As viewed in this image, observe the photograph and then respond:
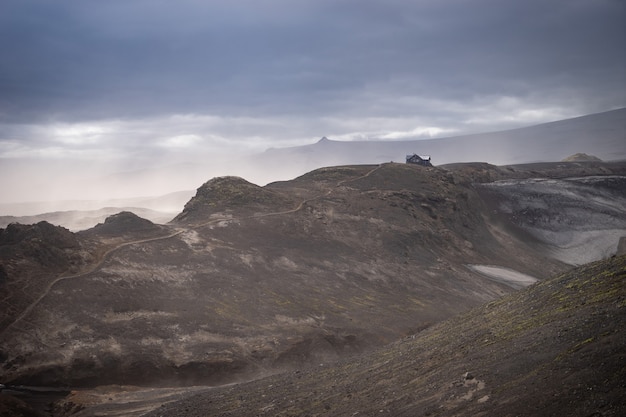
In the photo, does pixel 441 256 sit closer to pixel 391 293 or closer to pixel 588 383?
pixel 391 293

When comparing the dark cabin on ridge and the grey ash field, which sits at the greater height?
the dark cabin on ridge

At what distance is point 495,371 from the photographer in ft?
42.9

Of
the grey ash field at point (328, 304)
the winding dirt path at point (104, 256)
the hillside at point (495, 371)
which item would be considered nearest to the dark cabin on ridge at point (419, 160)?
the grey ash field at point (328, 304)

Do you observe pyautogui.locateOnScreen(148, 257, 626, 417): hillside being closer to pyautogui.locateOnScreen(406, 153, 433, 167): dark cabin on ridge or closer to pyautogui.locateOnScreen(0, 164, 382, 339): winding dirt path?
pyautogui.locateOnScreen(0, 164, 382, 339): winding dirt path

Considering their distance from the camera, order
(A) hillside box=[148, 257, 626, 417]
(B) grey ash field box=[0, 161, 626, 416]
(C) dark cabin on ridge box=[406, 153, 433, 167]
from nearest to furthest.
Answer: (A) hillside box=[148, 257, 626, 417] → (B) grey ash field box=[0, 161, 626, 416] → (C) dark cabin on ridge box=[406, 153, 433, 167]

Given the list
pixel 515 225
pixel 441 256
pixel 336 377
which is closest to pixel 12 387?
pixel 336 377

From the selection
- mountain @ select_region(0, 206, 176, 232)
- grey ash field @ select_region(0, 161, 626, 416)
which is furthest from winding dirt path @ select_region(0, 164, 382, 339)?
mountain @ select_region(0, 206, 176, 232)

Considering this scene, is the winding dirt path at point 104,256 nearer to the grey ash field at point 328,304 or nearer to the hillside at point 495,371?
the grey ash field at point 328,304

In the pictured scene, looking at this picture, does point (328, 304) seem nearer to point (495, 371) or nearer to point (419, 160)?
point (495, 371)

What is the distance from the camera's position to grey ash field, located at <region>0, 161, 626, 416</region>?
13586 mm

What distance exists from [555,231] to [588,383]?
65038mm

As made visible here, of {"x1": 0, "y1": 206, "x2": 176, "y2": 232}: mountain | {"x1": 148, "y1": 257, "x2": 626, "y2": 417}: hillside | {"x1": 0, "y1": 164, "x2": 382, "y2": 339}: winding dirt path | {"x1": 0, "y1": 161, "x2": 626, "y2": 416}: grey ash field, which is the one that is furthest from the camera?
{"x1": 0, "y1": 206, "x2": 176, "y2": 232}: mountain

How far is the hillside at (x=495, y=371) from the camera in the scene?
413 inches

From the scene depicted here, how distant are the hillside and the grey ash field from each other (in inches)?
2.8
